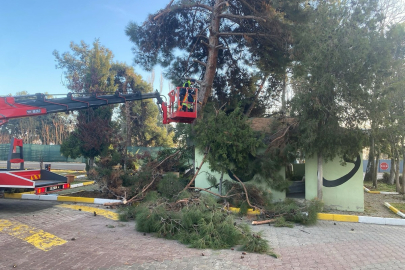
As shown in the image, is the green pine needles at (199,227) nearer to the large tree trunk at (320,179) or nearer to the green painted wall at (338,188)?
the large tree trunk at (320,179)

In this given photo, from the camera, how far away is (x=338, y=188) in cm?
1052

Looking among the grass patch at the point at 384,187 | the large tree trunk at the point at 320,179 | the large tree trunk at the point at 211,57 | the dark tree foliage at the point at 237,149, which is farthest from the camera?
the grass patch at the point at 384,187

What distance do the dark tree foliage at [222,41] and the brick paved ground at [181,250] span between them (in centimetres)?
791

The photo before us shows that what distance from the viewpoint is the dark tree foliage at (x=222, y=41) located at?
1258 cm

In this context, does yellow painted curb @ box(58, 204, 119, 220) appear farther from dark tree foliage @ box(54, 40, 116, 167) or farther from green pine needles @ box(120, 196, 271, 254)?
dark tree foliage @ box(54, 40, 116, 167)

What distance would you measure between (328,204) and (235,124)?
4488 mm

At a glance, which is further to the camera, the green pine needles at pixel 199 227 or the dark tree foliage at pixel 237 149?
the dark tree foliage at pixel 237 149

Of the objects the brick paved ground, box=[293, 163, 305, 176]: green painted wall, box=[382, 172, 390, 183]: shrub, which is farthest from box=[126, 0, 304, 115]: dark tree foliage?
box=[382, 172, 390, 183]: shrub

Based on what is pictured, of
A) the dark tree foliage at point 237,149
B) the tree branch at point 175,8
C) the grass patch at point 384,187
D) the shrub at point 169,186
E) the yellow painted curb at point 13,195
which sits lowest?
the grass patch at point 384,187

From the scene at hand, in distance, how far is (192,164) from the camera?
13797mm

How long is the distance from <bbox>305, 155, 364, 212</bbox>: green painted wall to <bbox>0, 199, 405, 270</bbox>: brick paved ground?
1976mm

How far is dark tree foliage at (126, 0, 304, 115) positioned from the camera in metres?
12.6

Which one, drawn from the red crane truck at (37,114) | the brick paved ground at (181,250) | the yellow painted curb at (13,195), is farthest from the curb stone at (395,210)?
the yellow painted curb at (13,195)

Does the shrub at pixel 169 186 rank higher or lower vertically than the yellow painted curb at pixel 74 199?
higher
